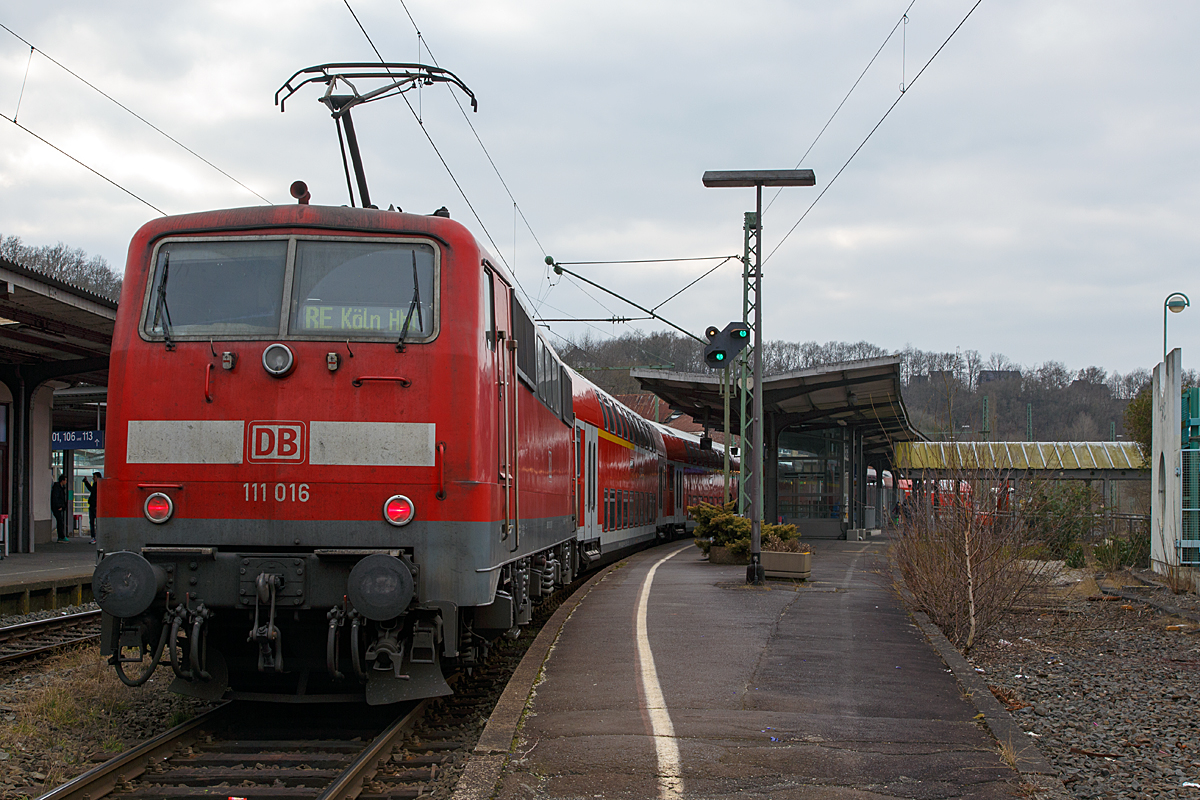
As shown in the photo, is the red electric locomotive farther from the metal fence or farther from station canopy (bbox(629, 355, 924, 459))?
station canopy (bbox(629, 355, 924, 459))

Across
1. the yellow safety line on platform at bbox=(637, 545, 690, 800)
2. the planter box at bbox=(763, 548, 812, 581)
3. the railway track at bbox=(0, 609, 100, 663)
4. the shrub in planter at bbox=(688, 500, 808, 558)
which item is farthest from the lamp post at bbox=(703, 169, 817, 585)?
the railway track at bbox=(0, 609, 100, 663)

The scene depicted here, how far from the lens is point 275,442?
264 inches

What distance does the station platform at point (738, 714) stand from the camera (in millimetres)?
5676

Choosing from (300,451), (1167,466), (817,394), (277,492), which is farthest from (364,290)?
(817,394)

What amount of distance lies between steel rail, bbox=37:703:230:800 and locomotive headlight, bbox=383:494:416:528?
6.05 feet

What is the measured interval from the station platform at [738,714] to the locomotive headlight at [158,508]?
97.2 inches

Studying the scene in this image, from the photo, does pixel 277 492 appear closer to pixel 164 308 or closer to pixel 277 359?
pixel 277 359

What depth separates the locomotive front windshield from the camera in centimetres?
692

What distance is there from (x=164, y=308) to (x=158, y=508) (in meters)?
1.33

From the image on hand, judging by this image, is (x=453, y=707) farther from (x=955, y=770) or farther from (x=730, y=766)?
(x=955, y=770)

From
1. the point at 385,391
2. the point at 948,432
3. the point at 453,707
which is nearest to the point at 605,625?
the point at 453,707

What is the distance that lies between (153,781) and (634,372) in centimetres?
2210

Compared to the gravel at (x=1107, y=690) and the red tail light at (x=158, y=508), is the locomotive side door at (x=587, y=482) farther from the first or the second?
the red tail light at (x=158, y=508)

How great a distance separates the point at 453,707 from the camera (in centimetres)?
809
